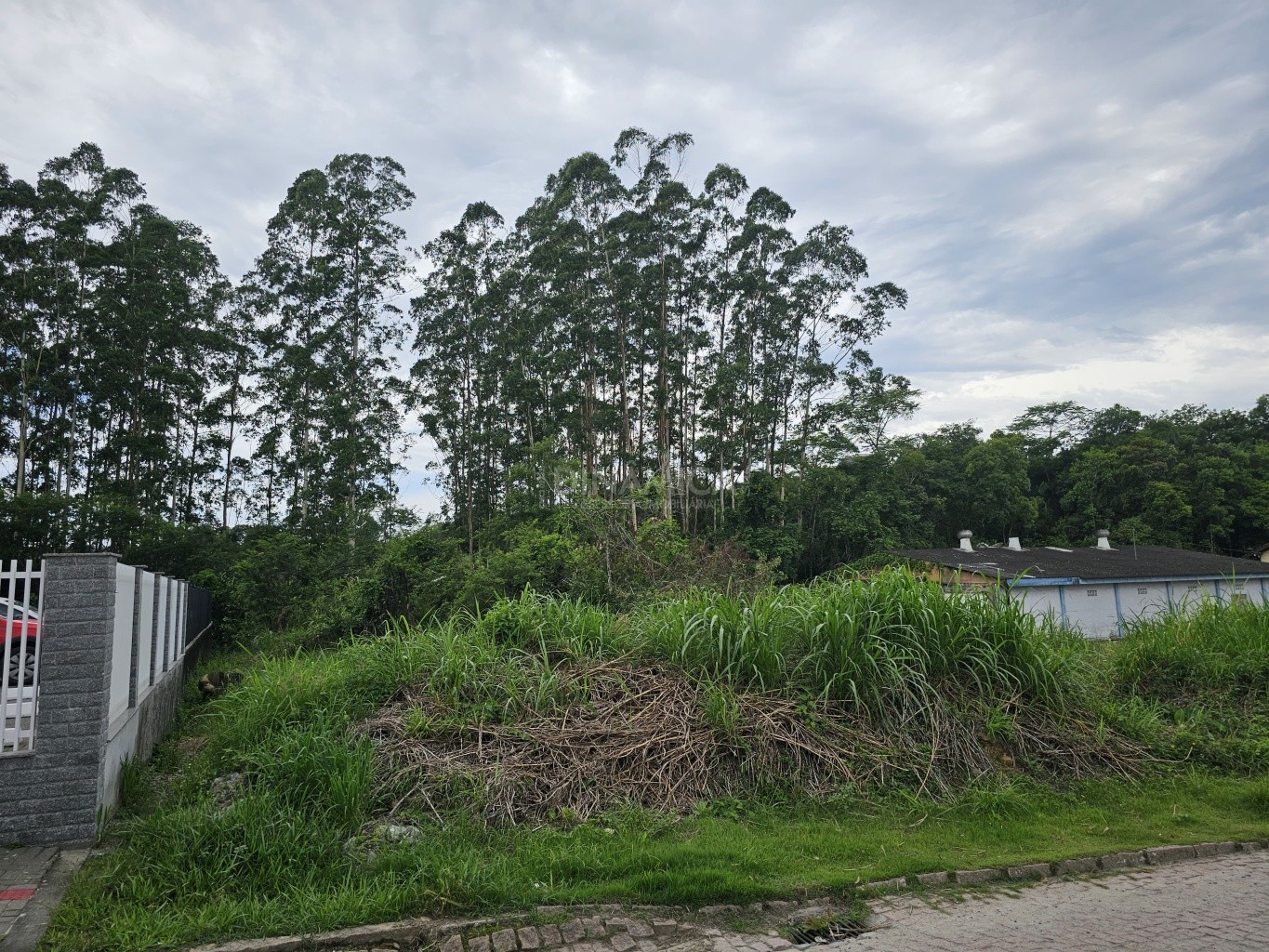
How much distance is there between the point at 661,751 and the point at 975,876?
7.05 ft

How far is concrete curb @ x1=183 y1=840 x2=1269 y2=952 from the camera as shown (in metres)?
3.45

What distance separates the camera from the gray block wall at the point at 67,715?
455cm

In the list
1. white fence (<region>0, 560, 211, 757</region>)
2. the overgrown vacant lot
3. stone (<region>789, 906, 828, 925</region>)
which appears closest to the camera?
stone (<region>789, 906, 828, 925</region>)

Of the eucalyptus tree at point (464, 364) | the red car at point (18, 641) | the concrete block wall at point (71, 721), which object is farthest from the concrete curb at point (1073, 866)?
the eucalyptus tree at point (464, 364)

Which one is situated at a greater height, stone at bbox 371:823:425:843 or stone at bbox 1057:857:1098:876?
Answer: stone at bbox 371:823:425:843

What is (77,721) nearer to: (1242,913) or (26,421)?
(1242,913)

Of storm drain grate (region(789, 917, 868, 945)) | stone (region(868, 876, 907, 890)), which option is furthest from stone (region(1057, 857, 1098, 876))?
storm drain grate (region(789, 917, 868, 945))

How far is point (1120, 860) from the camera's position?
179 inches

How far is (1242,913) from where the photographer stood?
382 centimetres

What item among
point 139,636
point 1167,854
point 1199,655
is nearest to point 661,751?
point 1167,854

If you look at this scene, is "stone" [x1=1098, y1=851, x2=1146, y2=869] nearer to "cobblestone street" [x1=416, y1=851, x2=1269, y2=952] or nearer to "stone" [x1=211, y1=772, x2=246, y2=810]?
"cobblestone street" [x1=416, y1=851, x2=1269, y2=952]

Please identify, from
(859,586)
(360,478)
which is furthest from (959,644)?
(360,478)

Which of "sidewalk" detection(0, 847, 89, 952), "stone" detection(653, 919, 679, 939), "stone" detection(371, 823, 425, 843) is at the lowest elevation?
"stone" detection(653, 919, 679, 939)

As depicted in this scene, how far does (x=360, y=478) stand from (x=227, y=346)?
7449 millimetres
